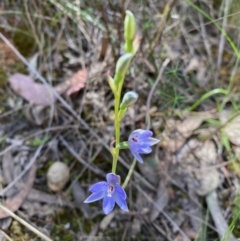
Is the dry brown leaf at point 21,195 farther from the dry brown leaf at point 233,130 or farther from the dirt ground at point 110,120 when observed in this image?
the dry brown leaf at point 233,130

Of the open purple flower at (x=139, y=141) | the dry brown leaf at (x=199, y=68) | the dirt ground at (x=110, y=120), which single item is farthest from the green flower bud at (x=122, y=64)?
the dry brown leaf at (x=199, y=68)

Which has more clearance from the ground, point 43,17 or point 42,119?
point 43,17

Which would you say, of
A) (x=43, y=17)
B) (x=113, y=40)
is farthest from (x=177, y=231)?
(x=43, y=17)

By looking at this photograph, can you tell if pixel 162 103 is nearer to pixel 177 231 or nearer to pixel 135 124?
pixel 135 124

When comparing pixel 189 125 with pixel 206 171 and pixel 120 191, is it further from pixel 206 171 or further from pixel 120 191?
pixel 120 191

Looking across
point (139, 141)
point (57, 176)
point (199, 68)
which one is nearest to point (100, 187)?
point (139, 141)

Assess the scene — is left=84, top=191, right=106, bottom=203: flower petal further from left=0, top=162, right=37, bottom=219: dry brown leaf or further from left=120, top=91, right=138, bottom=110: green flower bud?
left=0, top=162, right=37, bottom=219: dry brown leaf
